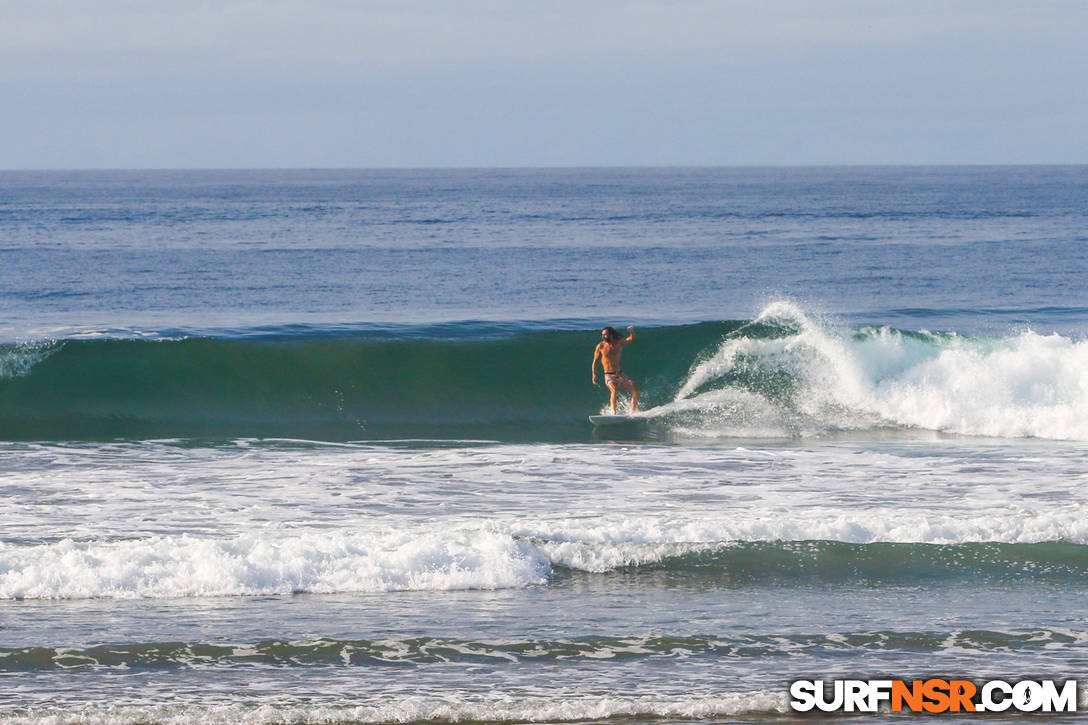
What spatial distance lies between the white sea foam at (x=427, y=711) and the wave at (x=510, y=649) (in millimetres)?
632

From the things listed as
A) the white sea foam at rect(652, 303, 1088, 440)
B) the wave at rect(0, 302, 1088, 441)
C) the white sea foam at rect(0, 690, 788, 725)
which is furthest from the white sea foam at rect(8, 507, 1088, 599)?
the white sea foam at rect(652, 303, 1088, 440)

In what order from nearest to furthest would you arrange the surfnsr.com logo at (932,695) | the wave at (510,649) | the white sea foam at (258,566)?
the surfnsr.com logo at (932,695), the wave at (510,649), the white sea foam at (258,566)

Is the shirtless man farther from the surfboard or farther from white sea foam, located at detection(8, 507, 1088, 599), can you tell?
white sea foam, located at detection(8, 507, 1088, 599)

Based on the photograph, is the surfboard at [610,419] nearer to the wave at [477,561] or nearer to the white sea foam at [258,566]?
the wave at [477,561]

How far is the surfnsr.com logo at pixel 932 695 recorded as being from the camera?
20.9ft

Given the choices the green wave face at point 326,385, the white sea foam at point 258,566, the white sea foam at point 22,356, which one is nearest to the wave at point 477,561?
the white sea foam at point 258,566

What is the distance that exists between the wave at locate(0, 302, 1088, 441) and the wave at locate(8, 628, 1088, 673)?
815cm

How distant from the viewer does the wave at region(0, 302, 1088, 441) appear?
54.5ft

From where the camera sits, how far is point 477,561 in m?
8.96

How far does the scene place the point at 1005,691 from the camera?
21.5 feet

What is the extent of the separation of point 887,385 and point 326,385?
9158 millimetres

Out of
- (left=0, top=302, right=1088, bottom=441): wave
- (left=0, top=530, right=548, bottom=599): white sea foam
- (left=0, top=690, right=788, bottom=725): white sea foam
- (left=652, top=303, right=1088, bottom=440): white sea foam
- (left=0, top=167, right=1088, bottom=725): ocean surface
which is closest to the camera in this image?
(left=0, top=690, right=788, bottom=725): white sea foam

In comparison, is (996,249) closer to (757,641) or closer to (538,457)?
(538,457)

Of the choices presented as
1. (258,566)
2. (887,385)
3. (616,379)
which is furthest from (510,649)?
(887,385)
